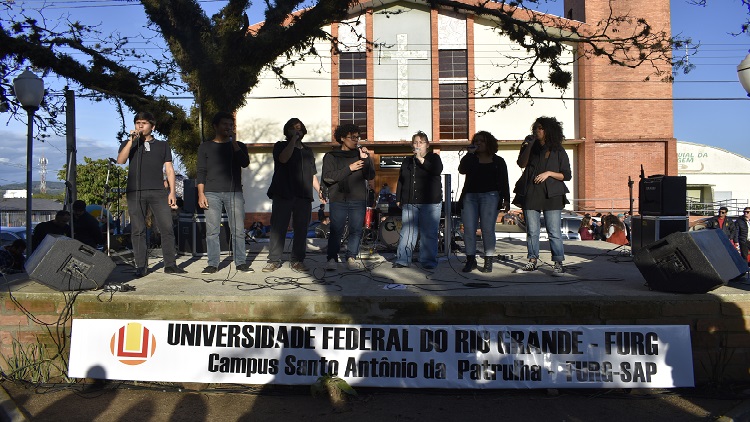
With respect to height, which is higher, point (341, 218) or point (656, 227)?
point (341, 218)

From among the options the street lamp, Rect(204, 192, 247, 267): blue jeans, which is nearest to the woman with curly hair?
Rect(204, 192, 247, 267): blue jeans

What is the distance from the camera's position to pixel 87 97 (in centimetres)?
1238

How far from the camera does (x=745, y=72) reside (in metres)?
8.95

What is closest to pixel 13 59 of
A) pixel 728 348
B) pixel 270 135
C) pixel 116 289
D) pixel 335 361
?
pixel 116 289

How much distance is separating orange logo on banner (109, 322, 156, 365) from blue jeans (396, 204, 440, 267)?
10.2ft

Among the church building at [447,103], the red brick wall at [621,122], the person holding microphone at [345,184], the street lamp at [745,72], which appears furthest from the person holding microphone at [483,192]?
the red brick wall at [621,122]

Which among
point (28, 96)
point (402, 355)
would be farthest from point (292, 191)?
point (28, 96)

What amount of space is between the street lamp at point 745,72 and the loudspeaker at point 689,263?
509 centimetres

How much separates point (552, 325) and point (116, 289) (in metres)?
3.87

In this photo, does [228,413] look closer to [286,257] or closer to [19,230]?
[286,257]

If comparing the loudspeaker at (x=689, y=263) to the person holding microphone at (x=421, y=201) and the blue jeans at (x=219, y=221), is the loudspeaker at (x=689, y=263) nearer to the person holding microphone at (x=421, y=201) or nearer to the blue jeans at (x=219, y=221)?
the person holding microphone at (x=421, y=201)

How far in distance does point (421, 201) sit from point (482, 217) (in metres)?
0.74

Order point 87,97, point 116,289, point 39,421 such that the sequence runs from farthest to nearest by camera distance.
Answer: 1. point 87,97
2. point 116,289
3. point 39,421

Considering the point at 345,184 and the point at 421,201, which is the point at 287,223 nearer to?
the point at 345,184
